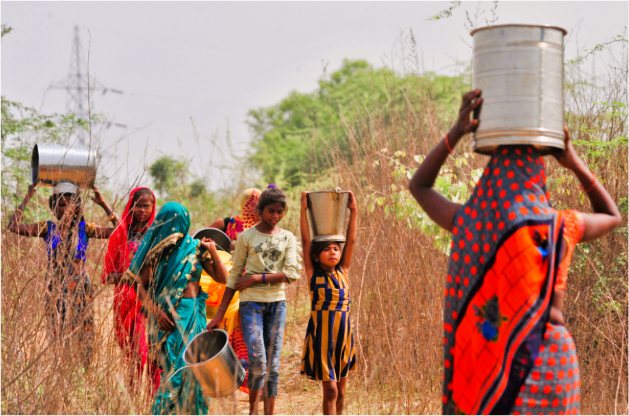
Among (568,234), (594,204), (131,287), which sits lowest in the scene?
(131,287)

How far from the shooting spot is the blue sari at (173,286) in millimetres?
3576

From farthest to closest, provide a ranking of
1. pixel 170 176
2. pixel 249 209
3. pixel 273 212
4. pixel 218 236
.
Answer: pixel 170 176 < pixel 249 209 < pixel 218 236 < pixel 273 212

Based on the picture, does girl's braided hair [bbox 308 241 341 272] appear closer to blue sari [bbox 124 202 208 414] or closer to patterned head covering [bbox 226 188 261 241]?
blue sari [bbox 124 202 208 414]

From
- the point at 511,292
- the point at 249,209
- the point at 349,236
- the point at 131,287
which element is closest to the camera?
the point at 511,292

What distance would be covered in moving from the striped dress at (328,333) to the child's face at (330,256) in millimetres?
68

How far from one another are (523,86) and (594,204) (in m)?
0.56

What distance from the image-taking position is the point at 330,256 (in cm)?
384

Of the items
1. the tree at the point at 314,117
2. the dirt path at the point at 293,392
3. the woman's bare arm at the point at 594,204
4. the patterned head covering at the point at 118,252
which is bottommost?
the dirt path at the point at 293,392

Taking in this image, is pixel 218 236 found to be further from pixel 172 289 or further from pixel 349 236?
pixel 349 236

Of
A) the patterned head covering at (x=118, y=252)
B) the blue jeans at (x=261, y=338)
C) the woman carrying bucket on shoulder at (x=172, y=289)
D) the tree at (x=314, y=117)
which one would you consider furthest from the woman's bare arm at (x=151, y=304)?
the tree at (x=314, y=117)

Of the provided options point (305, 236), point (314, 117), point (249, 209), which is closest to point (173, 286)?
point (305, 236)

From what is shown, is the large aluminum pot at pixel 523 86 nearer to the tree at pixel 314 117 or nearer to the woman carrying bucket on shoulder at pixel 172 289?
the woman carrying bucket on shoulder at pixel 172 289

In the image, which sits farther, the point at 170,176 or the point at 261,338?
the point at 170,176

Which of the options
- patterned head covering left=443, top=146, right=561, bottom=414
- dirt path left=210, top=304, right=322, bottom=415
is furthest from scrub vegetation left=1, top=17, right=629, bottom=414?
patterned head covering left=443, top=146, right=561, bottom=414
